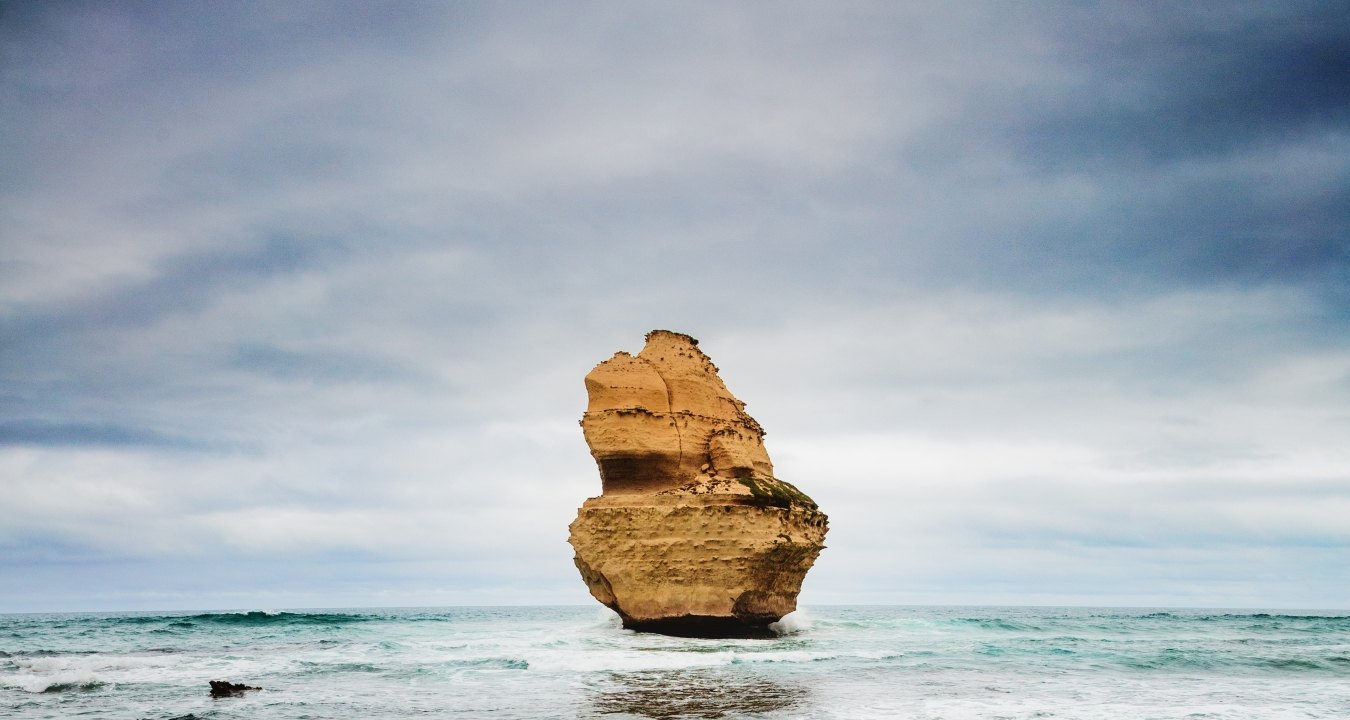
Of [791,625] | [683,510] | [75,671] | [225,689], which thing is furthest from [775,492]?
[75,671]

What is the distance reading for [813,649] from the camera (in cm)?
2311

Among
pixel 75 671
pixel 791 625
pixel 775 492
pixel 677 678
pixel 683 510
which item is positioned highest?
pixel 775 492

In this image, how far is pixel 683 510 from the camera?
24516 mm

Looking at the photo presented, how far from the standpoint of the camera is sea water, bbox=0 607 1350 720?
14.1 meters

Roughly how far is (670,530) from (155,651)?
14.8 meters

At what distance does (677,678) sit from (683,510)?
770 cm

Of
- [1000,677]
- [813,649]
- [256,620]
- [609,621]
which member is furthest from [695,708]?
[256,620]

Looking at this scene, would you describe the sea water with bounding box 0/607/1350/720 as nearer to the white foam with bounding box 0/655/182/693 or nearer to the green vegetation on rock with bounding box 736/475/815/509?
the white foam with bounding box 0/655/182/693

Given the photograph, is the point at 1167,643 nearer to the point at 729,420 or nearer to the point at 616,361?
the point at 729,420

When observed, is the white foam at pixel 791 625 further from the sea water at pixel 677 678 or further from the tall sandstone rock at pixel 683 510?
the tall sandstone rock at pixel 683 510

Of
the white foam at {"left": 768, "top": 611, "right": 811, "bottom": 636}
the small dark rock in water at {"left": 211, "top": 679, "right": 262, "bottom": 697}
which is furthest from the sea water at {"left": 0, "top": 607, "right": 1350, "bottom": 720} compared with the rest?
the small dark rock in water at {"left": 211, "top": 679, "right": 262, "bottom": 697}

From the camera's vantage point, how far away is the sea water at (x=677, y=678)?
14.1 metres

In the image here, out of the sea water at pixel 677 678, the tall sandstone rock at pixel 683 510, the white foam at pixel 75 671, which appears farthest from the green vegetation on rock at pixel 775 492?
the white foam at pixel 75 671

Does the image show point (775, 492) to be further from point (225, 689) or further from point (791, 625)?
point (225, 689)
